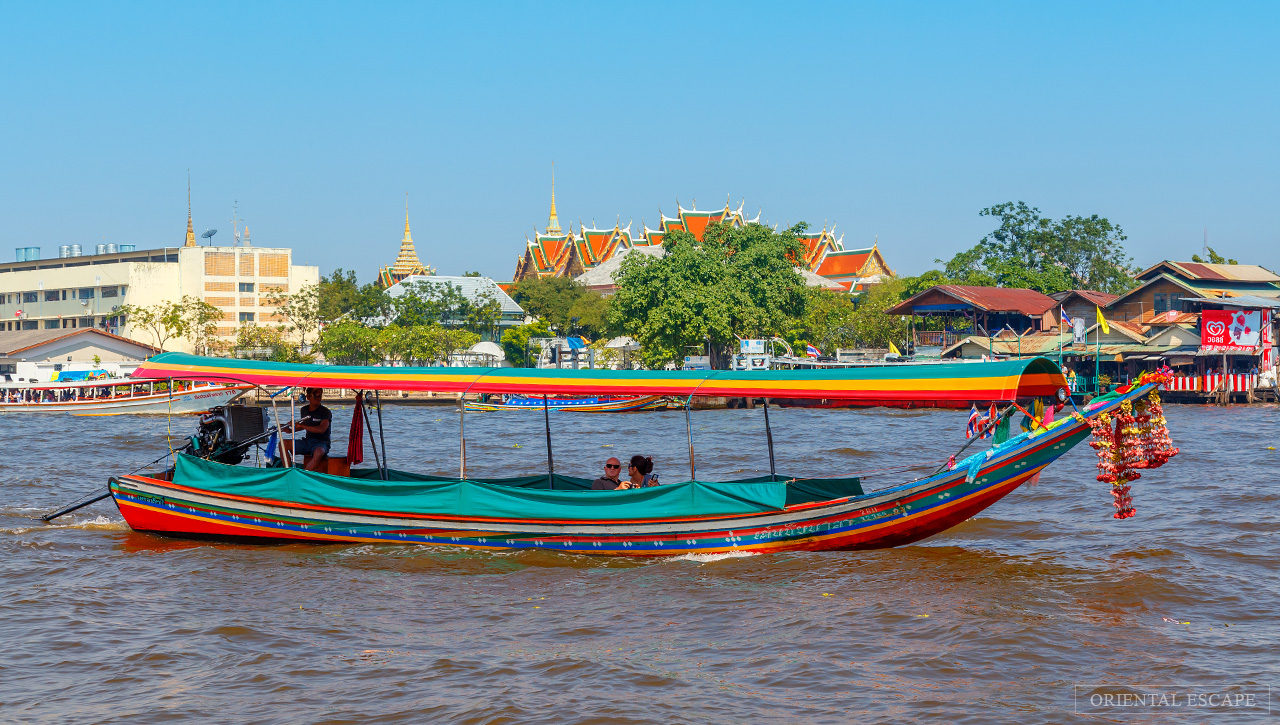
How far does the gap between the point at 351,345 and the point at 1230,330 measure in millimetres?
36233

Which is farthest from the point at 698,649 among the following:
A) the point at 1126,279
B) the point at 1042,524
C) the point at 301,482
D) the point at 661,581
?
the point at 1126,279

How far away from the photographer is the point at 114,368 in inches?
1838

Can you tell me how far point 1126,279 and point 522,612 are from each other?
2336 inches

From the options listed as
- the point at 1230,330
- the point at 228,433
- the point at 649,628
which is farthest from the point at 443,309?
the point at 649,628

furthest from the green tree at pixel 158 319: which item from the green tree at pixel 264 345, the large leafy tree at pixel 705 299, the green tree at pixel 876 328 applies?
the green tree at pixel 876 328

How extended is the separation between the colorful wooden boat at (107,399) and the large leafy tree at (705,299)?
16.4 m

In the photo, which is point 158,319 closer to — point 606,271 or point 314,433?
point 606,271

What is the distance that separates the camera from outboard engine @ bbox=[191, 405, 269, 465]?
11.5 meters

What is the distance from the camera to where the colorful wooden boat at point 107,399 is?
115 feet

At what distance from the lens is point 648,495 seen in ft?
32.0

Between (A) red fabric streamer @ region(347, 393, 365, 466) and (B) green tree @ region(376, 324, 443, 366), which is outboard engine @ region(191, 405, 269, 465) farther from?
(B) green tree @ region(376, 324, 443, 366)

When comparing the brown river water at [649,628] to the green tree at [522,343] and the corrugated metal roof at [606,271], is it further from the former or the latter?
the corrugated metal roof at [606,271]

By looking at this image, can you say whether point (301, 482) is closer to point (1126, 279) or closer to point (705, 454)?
point (705, 454)

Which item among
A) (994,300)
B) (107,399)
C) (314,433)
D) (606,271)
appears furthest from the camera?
(606,271)
